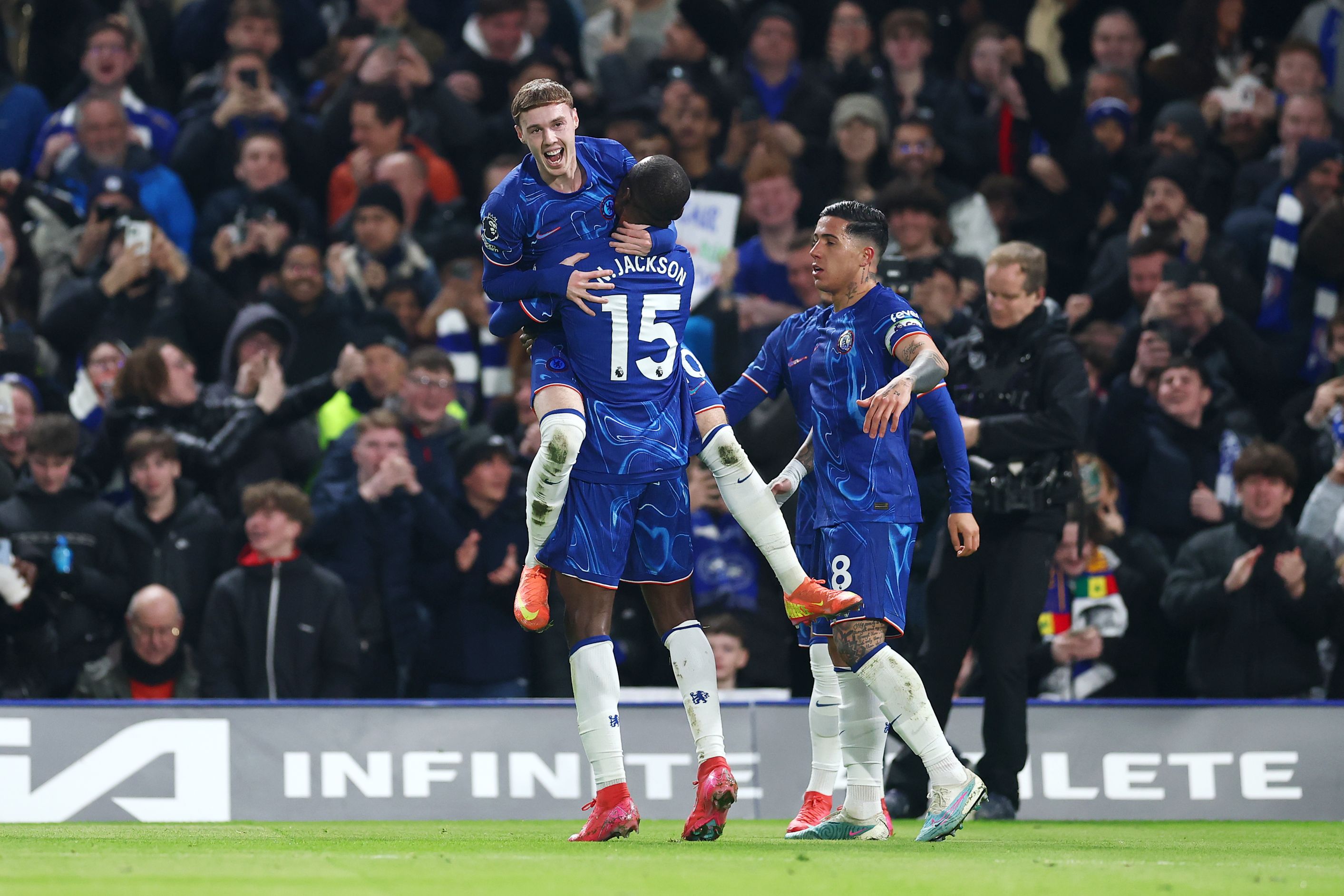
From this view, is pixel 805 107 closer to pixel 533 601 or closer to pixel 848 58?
pixel 848 58

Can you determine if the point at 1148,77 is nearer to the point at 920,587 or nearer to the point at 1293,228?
the point at 1293,228

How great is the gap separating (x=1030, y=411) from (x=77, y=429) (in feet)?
18.1

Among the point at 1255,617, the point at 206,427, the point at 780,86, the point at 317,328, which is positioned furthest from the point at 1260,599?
the point at 206,427

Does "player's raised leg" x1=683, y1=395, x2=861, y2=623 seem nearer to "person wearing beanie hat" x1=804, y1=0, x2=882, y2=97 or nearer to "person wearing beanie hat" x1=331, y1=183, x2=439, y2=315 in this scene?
"person wearing beanie hat" x1=331, y1=183, x2=439, y2=315

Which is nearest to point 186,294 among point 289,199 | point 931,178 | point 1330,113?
point 289,199

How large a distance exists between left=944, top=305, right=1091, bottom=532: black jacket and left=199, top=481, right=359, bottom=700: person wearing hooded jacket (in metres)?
3.69

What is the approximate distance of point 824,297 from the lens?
748 centimetres

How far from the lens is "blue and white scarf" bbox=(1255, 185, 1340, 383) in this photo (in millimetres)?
12062

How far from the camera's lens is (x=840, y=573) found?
7047mm

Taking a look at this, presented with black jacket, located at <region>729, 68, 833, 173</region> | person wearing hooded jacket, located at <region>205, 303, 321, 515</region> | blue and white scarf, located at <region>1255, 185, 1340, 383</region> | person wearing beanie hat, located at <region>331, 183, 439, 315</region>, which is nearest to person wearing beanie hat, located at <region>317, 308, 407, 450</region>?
person wearing hooded jacket, located at <region>205, 303, 321, 515</region>

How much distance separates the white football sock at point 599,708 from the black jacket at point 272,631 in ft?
11.7

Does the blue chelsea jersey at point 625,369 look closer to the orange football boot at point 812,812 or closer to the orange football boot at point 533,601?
the orange football boot at point 533,601

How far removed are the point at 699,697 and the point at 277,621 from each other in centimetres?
385

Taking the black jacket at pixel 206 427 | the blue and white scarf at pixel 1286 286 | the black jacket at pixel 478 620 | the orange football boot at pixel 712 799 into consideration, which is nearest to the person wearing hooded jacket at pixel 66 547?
the black jacket at pixel 206 427
